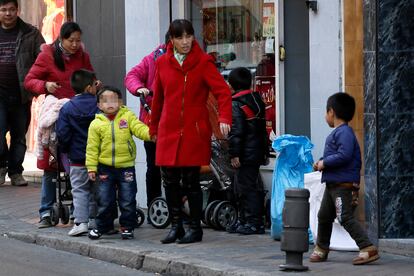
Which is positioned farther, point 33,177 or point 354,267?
point 33,177

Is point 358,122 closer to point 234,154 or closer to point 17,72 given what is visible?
point 234,154

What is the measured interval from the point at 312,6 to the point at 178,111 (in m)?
1.82

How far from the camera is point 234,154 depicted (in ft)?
37.1

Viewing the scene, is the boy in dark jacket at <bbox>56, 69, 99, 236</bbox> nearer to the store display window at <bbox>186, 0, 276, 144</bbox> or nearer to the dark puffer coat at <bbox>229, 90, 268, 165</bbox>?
the dark puffer coat at <bbox>229, 90, 268, 165</bbox>

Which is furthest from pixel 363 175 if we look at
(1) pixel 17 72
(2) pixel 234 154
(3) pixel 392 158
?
(1) pixel 17 72

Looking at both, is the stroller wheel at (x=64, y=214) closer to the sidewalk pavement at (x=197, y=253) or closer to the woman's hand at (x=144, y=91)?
the sidewalk pavement at (x=197, y=253)

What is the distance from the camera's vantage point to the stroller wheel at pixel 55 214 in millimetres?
12047

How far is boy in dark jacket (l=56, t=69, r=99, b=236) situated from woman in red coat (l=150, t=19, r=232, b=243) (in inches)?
41.2

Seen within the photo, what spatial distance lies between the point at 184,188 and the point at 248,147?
0.96 meters

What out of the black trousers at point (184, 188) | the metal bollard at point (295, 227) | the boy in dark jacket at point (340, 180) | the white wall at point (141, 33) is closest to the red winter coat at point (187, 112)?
the black trousers at point (184, 188)

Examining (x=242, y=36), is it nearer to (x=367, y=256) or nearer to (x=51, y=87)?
(x=51, y=87)

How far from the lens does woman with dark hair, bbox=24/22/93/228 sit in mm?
12008

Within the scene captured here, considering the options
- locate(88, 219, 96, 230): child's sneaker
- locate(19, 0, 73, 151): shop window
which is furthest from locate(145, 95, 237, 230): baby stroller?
locate(19, 0, 73, 151): shop window

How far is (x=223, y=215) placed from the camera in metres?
11.7
